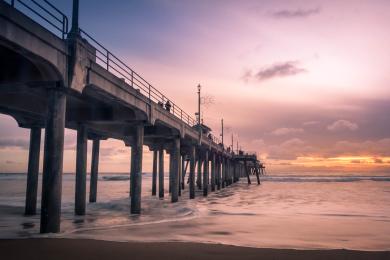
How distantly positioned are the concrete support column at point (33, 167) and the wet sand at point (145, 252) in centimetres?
979

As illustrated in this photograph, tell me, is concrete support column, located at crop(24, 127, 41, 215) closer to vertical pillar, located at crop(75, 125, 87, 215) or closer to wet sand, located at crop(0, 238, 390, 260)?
vertical pillar, located at crop(75, 125, 87, 215)

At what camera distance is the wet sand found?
9.17 metres

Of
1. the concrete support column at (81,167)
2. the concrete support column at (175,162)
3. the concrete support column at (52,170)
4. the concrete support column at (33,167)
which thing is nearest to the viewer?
the concrete support column at (52,170)

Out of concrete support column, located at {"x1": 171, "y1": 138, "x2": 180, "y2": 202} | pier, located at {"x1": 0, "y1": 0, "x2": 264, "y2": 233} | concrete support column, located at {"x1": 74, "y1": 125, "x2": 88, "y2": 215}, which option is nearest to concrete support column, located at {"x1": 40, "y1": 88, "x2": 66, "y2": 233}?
pier, located at {"x1": 0, "y1": 0, "x2": 264, "y2": 233}

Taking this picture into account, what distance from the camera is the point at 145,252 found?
968 cm

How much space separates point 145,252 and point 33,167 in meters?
13.0

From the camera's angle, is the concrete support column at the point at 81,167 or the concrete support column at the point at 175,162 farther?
the concrete support column at the point at 175,162

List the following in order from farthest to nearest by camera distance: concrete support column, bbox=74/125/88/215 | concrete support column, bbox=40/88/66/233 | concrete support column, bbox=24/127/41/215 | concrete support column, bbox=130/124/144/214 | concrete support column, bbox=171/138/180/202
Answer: concrete support column, bbox=171/138/180/202 → concrete support column, bbox=74/125/88/215 → concrete support column, bbox=130/124/144/214 → concrete support column, bbox=24/127/41/215 → concrete support column, bbox=40/88/66/233

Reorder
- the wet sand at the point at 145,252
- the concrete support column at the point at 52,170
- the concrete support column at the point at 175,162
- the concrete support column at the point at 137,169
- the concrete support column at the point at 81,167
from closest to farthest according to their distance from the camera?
the wet sand at the point at 145,252
the concrete support column at the point at 52,170
the concrete support column at the point at 137,169
the concrete support column at the point at 81,167
the concrete support column at the point at 175,162

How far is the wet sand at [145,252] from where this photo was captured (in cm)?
917

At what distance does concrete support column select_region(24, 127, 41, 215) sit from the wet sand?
9794 millimetres

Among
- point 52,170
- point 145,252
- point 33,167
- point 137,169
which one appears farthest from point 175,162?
point 145,252

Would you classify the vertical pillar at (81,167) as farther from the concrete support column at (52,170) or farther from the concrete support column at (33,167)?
the concrete support column at (52,170)

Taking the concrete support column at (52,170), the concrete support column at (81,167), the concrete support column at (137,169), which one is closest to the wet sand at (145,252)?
the concrete support column at (52,170)
